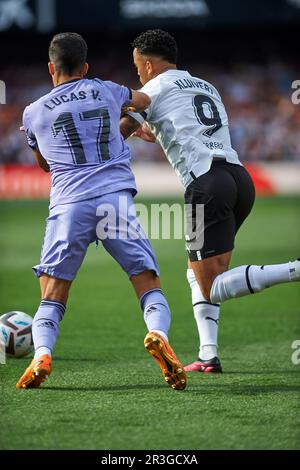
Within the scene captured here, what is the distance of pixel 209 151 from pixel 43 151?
1.19 meters

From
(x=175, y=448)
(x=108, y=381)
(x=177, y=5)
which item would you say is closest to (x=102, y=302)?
(x=108, y=381)

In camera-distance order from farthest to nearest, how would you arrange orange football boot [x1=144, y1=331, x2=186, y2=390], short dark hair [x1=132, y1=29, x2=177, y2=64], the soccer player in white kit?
1. short dark hair [x1=132, y1=29, x2=177, y2=64]
2. the soccer player in white kit
3. orange football boot [x1=144, y1=331, x2=186, y2=390]

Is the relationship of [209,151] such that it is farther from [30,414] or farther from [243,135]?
[243,135]

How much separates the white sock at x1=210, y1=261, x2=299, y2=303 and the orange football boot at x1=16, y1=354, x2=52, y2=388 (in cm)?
126

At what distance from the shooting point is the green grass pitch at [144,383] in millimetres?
4363

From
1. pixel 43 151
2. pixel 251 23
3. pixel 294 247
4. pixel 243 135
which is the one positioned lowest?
pixel 43 151

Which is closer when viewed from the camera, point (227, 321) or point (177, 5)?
point (227, 321)

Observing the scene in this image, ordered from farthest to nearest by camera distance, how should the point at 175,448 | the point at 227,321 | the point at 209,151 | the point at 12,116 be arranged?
the point at 12,116 → the point at 227,321 → the point at 209,151 → the point at 175,448

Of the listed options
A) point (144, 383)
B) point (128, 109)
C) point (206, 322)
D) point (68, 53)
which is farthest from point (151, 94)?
point (144, 383)

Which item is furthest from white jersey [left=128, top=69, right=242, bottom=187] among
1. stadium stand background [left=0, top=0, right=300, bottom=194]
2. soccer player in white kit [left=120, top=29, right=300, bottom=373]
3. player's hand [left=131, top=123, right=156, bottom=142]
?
stadium stand background [left=0, top=0, right=300, bottom=194]

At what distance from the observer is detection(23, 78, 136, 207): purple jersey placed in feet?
18.0

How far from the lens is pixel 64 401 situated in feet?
16.9

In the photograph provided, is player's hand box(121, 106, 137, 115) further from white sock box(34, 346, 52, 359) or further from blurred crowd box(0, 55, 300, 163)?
blurred crowd box(0, 55, 300, 163)

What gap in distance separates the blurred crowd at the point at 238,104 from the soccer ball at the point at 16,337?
2058 centimetres
